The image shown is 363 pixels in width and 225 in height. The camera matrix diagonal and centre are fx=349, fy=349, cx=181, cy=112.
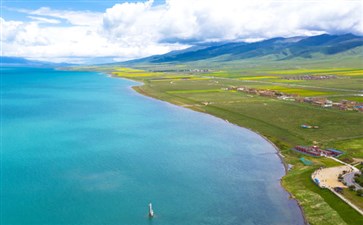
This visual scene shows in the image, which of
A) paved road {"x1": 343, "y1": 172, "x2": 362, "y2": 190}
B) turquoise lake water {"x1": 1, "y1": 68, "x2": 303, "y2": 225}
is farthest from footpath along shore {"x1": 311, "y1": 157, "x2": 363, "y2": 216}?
turquoise lake water {"x1": 1, "y1": 68, "x2": 303, "y2": 225}

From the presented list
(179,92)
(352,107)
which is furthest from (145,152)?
(179,92)

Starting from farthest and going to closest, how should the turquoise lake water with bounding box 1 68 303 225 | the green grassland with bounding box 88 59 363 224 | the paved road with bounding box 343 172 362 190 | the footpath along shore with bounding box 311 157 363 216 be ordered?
1. the paved road with bounding box 343 172 362 190
2. the footpath along shore with bounding box 311 157 363 216
3. the green grassland with bounding box 88 59 363 224
4. the turquoise lake water with bounding box 1 68 303 225

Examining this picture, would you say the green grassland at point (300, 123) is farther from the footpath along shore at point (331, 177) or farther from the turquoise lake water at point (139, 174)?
the turquoise lake water at point (139, 174)

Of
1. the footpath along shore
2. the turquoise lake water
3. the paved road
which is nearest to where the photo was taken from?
the turquoise lake water

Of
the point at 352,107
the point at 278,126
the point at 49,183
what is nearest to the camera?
the point at 49,183

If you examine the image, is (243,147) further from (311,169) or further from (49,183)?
(49,183)

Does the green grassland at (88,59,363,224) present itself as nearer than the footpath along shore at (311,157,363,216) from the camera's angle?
Yes

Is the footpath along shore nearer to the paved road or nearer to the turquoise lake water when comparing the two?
the paved road

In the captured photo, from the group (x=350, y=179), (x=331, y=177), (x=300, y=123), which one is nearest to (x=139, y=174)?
(x=331, y=177)
